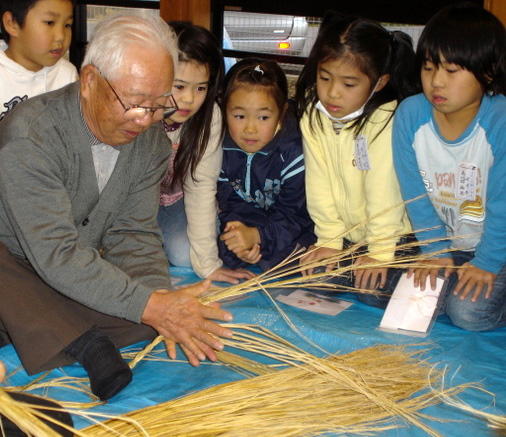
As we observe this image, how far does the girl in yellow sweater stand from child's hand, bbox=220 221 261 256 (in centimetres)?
24

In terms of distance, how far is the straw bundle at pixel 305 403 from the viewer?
137cm

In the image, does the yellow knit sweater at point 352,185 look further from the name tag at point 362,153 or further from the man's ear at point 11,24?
the man's ear at point 11,24

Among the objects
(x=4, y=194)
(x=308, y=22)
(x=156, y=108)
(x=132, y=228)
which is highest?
(x=308, y=22)

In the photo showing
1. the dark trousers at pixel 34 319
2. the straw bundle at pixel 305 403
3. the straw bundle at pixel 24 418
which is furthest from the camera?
the dark trousers at pixel 34 319

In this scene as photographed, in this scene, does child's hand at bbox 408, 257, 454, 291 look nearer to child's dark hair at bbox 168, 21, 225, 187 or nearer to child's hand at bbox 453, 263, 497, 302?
child's hand at bbox 453, 263, 497, 302

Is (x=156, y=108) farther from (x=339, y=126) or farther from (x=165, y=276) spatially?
(x=339, y=126)

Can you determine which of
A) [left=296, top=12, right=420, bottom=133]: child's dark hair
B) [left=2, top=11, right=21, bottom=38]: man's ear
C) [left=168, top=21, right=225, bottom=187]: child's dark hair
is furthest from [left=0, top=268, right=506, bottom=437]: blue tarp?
[left=2, top=11, right=21, bottom=38]: man's ear

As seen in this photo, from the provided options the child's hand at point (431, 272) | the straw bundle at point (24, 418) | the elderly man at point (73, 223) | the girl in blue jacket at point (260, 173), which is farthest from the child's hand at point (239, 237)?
the straw bundle at point (24, 418)

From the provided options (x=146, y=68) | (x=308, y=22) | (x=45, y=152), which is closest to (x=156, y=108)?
(x=146, y=68)

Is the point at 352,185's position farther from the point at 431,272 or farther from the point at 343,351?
the point at 343,351

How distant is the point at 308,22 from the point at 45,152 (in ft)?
7.99

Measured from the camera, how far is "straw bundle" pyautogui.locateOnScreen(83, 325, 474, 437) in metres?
1.37

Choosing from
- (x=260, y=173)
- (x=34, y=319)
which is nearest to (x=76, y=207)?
(x=34, y=319)

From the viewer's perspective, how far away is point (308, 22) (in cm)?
379
